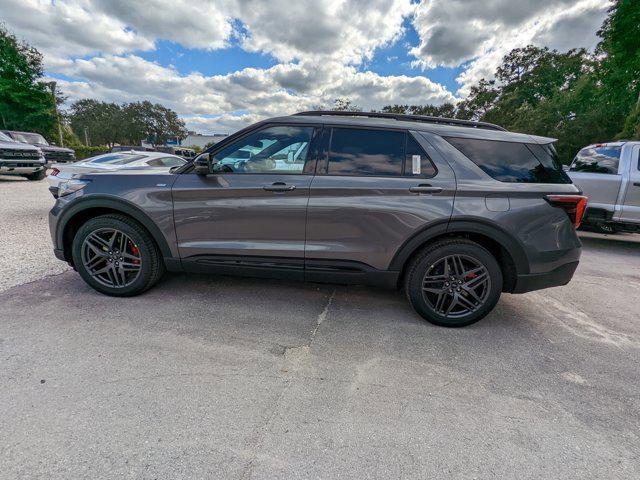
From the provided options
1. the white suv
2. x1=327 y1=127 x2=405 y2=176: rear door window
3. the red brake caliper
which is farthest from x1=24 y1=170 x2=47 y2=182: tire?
x1=327 y1=127 x2=405 y2=176: rear door window

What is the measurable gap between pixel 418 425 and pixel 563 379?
1294 millimetres

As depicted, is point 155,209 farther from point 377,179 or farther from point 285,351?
point 377,179

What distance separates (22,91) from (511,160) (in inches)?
1354

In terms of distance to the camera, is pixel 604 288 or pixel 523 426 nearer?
pixel 523 426

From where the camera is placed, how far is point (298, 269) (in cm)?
301

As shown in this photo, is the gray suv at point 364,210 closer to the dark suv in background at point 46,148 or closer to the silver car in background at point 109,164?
the silver car in background at point 109,164

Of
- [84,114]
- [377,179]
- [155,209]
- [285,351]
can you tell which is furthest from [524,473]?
[84,114]

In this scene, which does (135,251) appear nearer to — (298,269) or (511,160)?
(298,269)

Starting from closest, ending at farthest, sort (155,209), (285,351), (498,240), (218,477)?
(218,477), (285,351), (498,240), (155,209)

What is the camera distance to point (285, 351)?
2510 millimetres

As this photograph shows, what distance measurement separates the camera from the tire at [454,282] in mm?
2834

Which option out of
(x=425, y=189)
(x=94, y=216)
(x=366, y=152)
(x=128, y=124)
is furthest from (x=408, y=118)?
(x=128, y=124)

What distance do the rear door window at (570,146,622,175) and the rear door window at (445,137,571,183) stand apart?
4621 mm

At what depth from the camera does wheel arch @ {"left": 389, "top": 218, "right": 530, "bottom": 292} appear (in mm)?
2771
